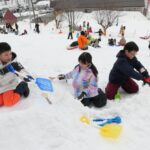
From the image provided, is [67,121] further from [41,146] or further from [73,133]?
[41,146]

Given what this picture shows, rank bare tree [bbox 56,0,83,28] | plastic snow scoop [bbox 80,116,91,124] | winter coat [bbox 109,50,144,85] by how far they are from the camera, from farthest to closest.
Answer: bare tree [bbox 56,0,83,28] < winter coat [bbox 109,50,144,85] < plastic snow scoop [bbox 80,116,91,124]

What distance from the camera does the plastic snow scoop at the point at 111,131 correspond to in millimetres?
3688

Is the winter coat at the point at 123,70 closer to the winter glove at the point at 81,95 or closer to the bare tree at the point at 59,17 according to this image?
the winter glove at the point at 81,95

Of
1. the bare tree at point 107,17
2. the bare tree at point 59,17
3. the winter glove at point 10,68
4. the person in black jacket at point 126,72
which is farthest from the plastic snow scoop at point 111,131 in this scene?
the bare tree at point 59,17

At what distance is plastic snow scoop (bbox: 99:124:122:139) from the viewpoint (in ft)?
12.1

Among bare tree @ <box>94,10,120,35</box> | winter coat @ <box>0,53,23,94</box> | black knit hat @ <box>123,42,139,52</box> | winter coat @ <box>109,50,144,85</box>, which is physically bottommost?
bare tree @ <box>94,10,120,35</box>

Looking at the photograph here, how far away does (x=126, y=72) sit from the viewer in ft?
17.3

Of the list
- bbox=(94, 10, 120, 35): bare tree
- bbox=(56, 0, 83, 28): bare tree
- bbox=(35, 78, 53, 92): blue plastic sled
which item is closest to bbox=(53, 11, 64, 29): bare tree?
bbox=(56, 0, 83, 28): bare tree

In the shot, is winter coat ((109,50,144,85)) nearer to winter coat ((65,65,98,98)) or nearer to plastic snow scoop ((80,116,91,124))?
winter coat ((65,65,98,98))

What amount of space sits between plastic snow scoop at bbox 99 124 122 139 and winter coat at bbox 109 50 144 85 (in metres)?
1.41

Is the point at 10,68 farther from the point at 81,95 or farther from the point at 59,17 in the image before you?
the point at 59,17

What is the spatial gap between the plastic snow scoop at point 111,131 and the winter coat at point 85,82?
121 centimetres

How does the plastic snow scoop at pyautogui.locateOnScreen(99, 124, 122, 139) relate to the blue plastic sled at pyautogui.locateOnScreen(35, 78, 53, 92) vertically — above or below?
below

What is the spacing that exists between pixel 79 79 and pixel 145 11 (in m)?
44.3
